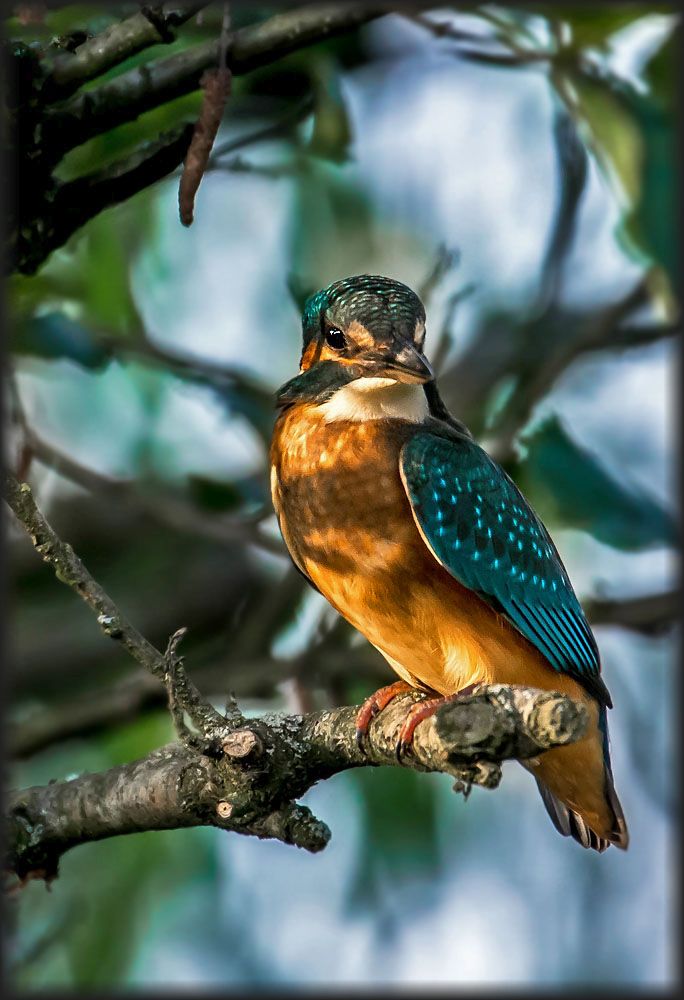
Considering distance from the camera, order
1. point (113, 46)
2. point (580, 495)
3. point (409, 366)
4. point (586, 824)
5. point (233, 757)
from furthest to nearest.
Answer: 1. point (580, 495)
2. point (586, 824)
3. point (409, 366)
4. point (113, 46)
5. point (233, 757)

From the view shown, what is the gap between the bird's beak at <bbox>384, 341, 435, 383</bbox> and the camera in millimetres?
3168

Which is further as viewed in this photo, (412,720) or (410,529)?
(410,529)

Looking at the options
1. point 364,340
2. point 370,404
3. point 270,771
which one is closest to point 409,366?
point 364,340

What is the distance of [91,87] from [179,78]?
0.79 feet

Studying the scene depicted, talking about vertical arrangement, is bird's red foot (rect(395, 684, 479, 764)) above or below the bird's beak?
below

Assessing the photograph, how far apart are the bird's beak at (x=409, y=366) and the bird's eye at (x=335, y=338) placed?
21 centimetres

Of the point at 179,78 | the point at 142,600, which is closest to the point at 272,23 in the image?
the point at 179,78

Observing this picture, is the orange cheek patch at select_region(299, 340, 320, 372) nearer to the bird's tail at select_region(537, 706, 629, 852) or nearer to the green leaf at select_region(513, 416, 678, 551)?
the green leaf at select_region(513, 416, 678, 551)

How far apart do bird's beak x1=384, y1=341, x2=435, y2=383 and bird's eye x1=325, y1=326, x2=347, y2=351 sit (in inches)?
8.3

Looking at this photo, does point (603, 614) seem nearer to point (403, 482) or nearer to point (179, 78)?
point (403, 482)

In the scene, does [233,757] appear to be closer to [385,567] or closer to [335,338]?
[385,567]

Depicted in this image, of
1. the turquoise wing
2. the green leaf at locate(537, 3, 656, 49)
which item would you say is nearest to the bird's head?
the turquoise wing

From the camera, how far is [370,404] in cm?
349

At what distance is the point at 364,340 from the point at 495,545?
0.63 metres
